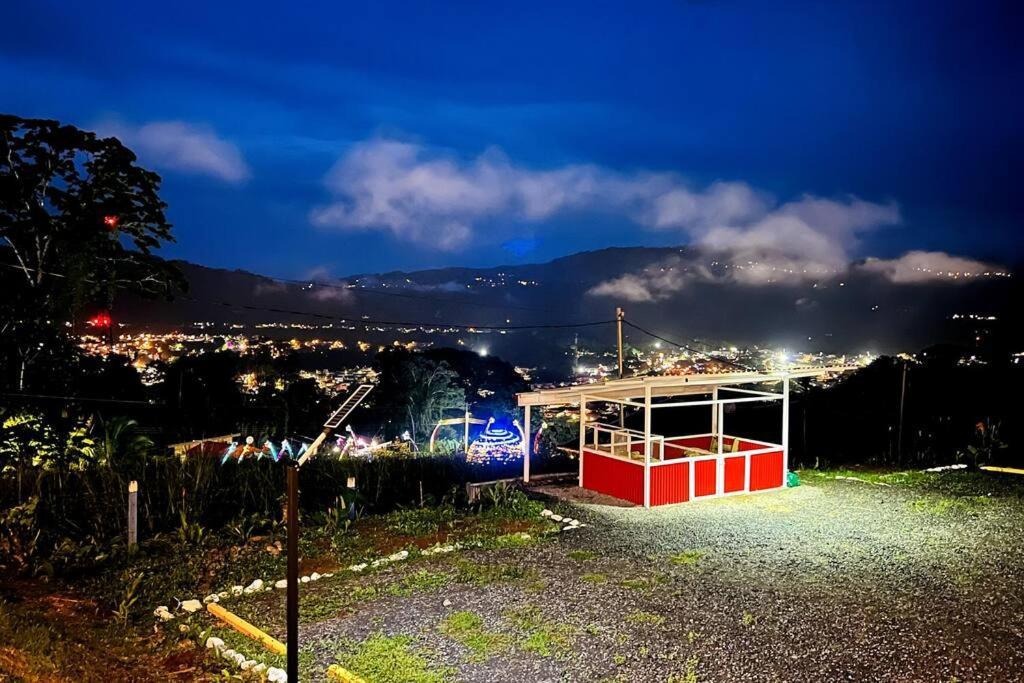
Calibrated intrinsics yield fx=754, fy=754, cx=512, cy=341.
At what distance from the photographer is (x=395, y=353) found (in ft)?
109

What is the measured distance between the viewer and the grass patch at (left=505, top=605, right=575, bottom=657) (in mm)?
6227

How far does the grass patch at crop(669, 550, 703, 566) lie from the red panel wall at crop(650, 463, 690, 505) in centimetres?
310

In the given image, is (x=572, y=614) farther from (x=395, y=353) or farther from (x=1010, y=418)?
(x=395, y=353)

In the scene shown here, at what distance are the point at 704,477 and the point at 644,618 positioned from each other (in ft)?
21.0

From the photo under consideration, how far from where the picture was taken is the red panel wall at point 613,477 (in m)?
12.6

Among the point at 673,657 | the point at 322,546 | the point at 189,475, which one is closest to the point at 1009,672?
the point at 673,657

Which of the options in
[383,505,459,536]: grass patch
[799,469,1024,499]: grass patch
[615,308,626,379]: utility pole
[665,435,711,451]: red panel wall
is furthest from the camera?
[615,308,626,379]: utility pole

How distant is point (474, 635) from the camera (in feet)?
21.4

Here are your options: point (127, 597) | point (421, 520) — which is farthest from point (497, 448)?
point (127, 597)

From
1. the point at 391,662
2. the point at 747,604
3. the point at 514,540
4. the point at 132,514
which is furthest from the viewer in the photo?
the point at 514,540

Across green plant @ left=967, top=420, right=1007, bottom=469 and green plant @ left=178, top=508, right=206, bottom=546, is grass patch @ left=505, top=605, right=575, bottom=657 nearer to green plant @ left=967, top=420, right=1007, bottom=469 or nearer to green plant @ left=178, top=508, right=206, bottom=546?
green plant @ left=178, top=508, right=206, bottom=546

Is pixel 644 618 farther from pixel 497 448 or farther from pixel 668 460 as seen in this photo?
pixel 497 448

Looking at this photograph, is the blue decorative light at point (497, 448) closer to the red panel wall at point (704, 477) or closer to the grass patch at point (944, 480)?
the red panel wall at point (704, 477)

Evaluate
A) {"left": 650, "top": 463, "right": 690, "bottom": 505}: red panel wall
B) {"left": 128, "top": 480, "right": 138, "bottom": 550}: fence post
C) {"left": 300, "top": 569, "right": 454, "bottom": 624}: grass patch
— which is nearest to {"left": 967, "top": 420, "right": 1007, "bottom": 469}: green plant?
{"left": 650, "top": 463, "right": 690, "bottom": 505}: red panel wall
